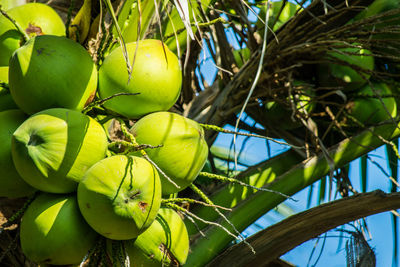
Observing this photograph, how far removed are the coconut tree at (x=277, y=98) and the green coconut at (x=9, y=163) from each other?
16cm

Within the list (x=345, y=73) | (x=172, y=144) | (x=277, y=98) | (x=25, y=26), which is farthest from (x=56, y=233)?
(x=345, y=73)

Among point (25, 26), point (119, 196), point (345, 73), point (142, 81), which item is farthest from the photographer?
point (345, 73)

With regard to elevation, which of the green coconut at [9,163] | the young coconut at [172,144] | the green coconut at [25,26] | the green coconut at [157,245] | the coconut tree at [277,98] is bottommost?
the green coconut at [9,163]

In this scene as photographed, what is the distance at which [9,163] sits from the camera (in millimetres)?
813

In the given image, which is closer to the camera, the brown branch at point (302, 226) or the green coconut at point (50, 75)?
the green coconut at point (50, 75)

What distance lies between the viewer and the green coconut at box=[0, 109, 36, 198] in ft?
2.67

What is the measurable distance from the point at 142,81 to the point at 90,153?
156mm

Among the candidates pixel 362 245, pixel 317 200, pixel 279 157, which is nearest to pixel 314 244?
pixel 362 245

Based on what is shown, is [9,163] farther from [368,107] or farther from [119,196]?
[368,107]

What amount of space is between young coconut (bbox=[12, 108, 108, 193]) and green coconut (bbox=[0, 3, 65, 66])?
262 millimetres

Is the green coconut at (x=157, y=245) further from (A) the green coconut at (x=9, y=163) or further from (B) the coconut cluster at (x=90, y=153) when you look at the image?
(A) the green coconut at (x=9, y=163)

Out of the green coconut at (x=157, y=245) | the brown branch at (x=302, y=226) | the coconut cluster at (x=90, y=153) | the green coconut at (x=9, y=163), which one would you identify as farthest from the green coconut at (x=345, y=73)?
the green coconut at (x=9, y=163)

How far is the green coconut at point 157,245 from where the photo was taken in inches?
32.1

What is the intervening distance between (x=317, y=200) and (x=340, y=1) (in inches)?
31.1
